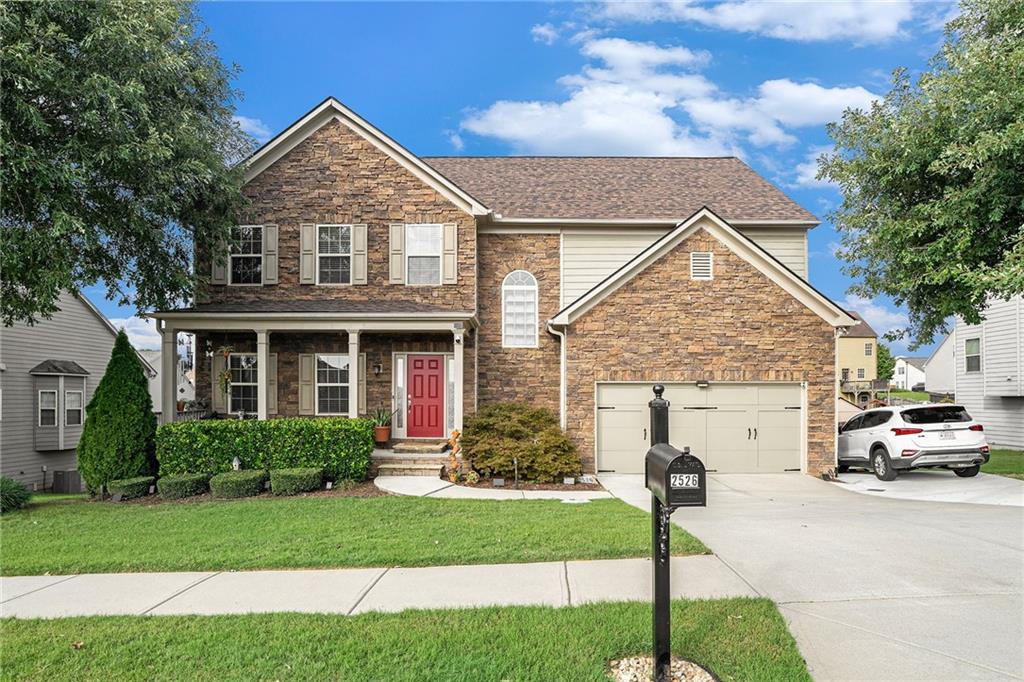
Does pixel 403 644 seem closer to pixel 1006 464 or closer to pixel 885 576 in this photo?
pixel 885 576

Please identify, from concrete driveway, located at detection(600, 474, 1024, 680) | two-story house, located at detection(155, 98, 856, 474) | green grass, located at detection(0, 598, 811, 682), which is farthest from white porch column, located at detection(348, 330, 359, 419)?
green grass, located at detection(0, 598, 811, 682)

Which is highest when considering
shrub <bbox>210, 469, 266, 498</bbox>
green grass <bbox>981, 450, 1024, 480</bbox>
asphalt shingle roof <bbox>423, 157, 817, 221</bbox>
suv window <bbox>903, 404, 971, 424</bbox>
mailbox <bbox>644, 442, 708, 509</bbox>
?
asphalt shingle roof <bbox>423, 157, 817, 221</bbox>

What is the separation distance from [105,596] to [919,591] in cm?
750

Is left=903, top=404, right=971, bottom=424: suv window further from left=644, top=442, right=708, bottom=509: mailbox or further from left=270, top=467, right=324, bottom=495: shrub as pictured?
left=270, top=467, right=324, bottom=495: shrub

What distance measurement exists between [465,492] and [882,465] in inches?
350

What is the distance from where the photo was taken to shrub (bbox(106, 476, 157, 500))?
11852 mm

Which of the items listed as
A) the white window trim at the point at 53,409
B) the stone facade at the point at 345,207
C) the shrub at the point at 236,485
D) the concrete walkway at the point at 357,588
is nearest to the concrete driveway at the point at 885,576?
the concrete walkway at the point at 357,588

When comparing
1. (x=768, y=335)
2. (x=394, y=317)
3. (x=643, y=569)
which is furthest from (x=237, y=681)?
(x=768, y=335)

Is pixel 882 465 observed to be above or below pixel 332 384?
below

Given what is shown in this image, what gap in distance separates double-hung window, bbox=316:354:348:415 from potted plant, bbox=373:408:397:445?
1039mm

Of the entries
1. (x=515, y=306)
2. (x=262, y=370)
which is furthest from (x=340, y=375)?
(x=515, y=306)

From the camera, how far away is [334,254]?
15531 millimetres

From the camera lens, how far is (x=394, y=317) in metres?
13.9

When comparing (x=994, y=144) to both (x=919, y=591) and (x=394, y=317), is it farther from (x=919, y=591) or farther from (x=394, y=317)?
(x=394, y=317)
